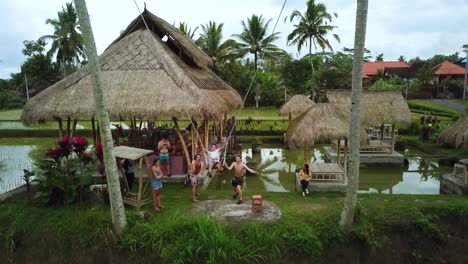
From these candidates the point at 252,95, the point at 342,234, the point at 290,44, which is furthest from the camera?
the point at 252,95

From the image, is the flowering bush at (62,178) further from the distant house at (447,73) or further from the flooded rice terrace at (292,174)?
the distant house at (447,73)

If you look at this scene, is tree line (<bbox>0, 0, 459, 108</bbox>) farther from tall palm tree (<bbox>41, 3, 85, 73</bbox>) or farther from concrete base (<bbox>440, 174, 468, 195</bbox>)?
concrete base (<bbox>440, 174, 468, 195</bbox>)

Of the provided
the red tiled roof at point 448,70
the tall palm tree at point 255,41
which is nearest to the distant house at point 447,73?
the red tiled roof at point 448,70

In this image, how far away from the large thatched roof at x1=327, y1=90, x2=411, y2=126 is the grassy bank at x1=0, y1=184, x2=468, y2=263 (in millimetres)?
5934

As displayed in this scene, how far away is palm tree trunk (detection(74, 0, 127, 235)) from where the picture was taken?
216 inches

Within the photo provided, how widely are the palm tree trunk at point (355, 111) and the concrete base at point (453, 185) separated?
457 centimetres

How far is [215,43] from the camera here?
92.5 ft

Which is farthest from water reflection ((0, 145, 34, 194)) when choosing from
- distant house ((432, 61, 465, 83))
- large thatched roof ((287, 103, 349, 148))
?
distant house ((432, 61, 465, 83))

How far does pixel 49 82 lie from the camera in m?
38.9

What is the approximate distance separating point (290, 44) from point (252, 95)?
31.8 ft

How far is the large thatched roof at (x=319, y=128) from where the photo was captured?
9672mm

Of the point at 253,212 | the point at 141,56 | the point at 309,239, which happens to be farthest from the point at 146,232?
the point at 141,56

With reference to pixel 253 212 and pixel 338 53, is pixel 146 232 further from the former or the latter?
pixel 338 53

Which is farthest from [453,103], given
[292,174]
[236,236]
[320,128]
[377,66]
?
[236,236]
